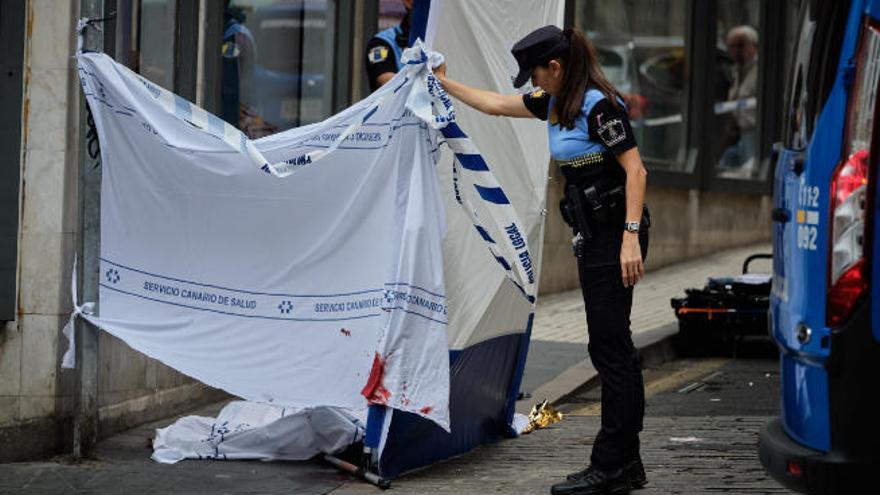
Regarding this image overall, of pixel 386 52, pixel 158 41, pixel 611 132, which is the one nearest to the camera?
pixel 611 132

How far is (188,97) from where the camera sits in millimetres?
8523

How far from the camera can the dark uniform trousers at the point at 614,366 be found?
6.28m

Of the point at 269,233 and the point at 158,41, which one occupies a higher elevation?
the point at 158,41

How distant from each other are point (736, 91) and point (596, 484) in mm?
11984

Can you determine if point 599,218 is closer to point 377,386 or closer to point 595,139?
point 595,139

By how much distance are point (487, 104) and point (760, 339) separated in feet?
19.1

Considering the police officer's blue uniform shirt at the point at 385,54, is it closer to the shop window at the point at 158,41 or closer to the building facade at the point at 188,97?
the building facade at the point at 188,97

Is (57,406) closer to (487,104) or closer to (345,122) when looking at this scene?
(345,122)

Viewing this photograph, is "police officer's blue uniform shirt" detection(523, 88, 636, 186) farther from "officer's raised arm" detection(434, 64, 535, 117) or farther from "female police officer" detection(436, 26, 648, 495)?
"officer's raised arm" detection(434, 64, 535, 117)

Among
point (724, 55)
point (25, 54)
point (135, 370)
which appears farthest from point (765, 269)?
point (25, 54)

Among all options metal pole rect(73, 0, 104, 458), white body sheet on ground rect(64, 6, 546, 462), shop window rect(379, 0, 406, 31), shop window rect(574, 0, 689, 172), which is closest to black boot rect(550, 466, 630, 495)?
white body sheet on ground rect(64, 6, 546, 462)

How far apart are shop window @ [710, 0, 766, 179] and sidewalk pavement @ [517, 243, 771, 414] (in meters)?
0.99

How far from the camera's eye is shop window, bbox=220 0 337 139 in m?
9.55

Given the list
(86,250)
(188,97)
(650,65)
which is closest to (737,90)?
(650,65)
